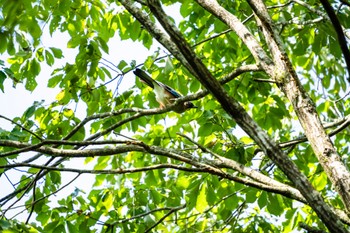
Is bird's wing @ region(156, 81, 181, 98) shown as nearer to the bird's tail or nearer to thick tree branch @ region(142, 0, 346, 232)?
the bird's tail

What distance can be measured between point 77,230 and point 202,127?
49.6 inches

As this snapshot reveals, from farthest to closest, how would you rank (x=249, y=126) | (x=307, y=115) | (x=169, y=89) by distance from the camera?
1. (x=169, y=89)
2. (x=307, y=115)
3. (x=249, y=126)

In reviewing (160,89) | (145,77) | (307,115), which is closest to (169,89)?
(160,89)

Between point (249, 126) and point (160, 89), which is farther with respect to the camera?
point (160, 89)

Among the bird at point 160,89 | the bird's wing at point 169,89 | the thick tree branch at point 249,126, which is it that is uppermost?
the bird's wing at point 169,89

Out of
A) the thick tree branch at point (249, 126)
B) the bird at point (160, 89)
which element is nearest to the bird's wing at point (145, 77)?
the bird at point (160, 89)

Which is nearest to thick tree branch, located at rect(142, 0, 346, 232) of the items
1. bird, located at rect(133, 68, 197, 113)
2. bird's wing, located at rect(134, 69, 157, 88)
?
bird, located at rect(133, 68, 197, 113)

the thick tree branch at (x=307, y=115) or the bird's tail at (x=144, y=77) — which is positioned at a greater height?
the bird's tail at (x=144, y=77)

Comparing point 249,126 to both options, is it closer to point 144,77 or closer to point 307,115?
point 307,115

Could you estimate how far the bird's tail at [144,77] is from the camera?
4.06m

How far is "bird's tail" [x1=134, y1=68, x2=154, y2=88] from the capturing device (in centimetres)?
406

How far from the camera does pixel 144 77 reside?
162 inches

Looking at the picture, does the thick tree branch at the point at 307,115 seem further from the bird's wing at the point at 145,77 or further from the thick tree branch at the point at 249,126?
the bird's wing at the point at 145,77

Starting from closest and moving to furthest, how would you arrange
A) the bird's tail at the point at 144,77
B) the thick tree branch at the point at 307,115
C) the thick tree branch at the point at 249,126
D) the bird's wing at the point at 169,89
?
1. the thick tree branch at the point at 249,126
2. the thick tree branch at the point at 307,115
3. the bird's tail at the point at 144,77
4. the bird's wing at the point at 169,89
